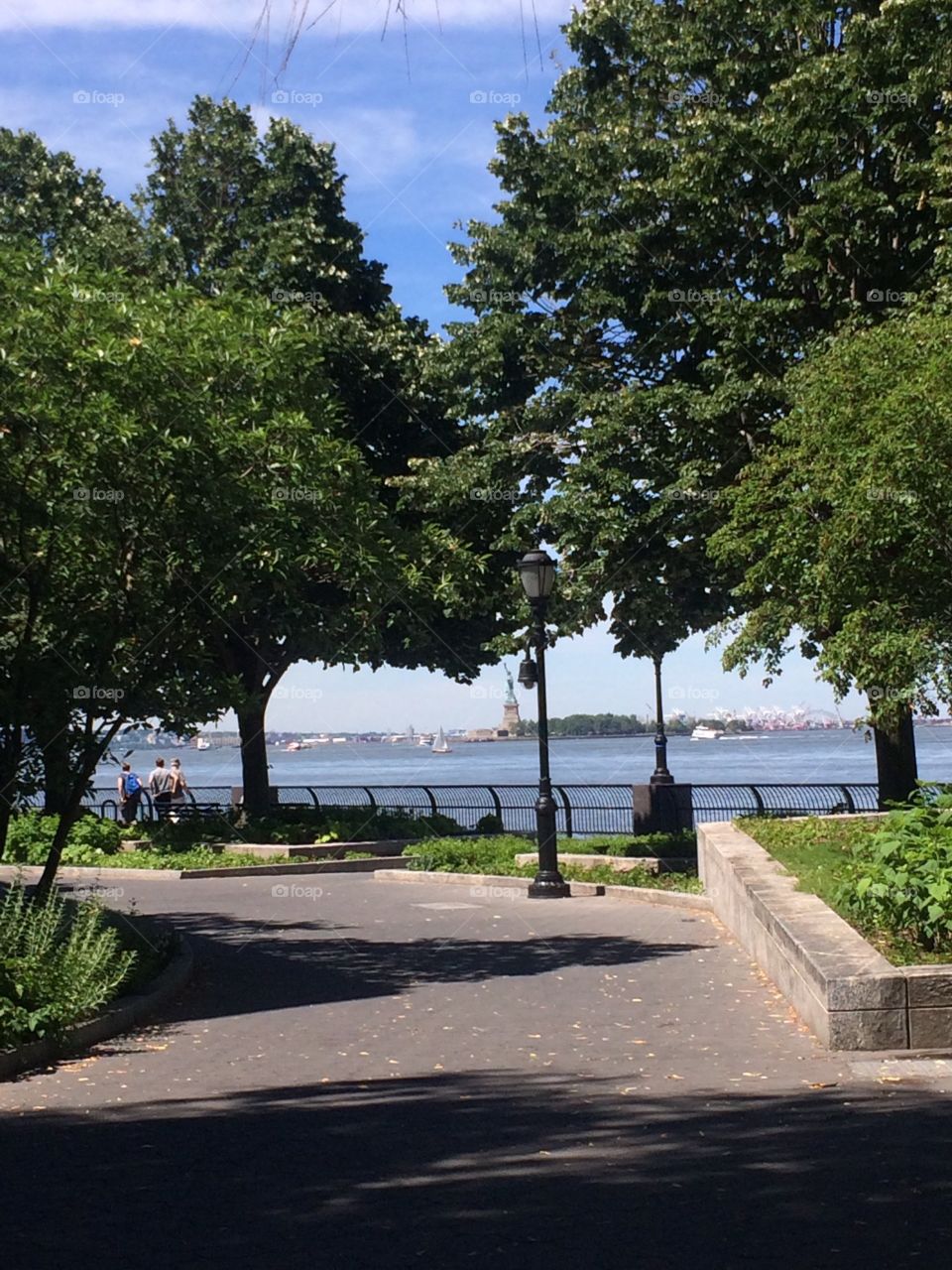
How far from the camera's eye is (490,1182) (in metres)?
6.02

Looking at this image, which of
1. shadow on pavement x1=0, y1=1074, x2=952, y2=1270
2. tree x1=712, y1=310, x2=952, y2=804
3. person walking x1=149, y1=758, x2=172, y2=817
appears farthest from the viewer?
person walking x1=149, y1=758, x2=172, y2=817

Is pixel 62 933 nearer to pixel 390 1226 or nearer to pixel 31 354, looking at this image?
pixel 31 354

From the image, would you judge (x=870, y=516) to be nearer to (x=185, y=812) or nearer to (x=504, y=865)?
(x=504, y=865)

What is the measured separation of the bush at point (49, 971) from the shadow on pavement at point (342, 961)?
2.80ft

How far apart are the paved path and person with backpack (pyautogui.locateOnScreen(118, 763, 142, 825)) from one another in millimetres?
22443

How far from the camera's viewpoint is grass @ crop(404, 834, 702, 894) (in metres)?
21.2

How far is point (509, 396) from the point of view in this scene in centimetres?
2662

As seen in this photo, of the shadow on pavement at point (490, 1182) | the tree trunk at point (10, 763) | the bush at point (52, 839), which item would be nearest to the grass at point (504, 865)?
the bush at point (52, 839)

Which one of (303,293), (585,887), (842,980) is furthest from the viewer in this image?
(303,293)

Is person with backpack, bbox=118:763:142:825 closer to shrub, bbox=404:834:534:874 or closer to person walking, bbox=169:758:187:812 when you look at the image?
person walking, bbox=169:758:187:812

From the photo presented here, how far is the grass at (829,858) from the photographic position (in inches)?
374

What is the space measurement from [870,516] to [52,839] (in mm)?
17495

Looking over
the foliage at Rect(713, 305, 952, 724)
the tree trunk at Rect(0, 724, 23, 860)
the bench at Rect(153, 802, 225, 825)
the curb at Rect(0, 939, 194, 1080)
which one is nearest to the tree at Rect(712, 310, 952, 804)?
the foliage at Rect(713, 305, 952, 724)

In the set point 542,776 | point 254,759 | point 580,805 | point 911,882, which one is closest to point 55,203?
point 254,759
